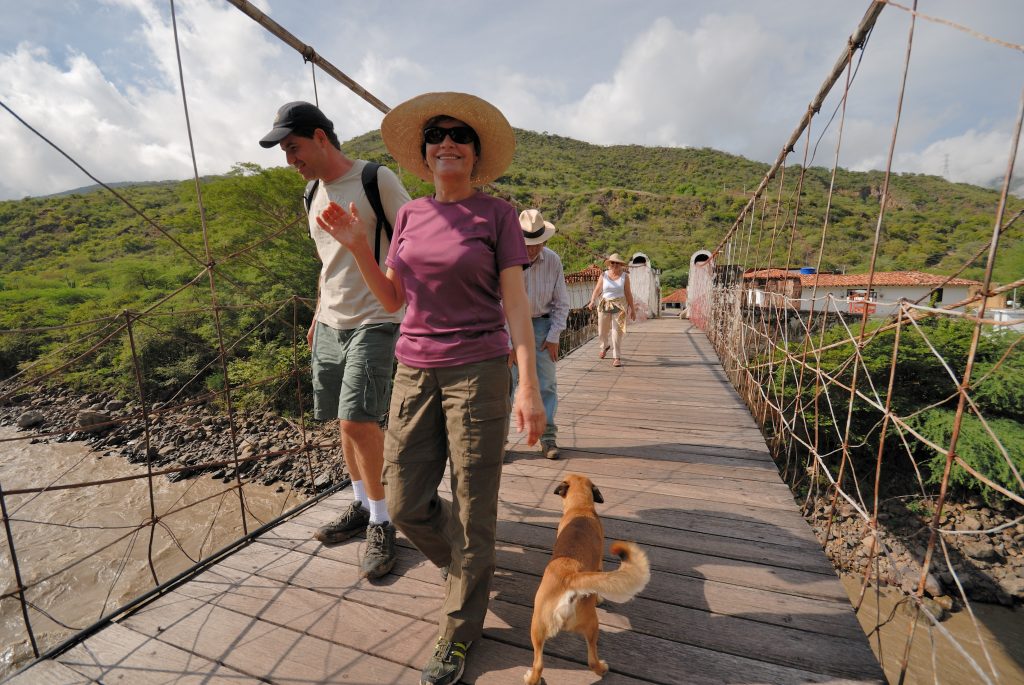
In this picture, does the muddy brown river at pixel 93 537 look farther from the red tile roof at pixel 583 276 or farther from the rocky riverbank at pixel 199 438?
the red tile roof at pixel 583 276

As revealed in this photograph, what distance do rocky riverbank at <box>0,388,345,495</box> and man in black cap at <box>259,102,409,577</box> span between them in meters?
7.82

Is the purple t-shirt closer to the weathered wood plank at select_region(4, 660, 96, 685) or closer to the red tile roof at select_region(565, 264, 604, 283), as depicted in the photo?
the weathered wood plank at select_region(4, 660, 96, 685)

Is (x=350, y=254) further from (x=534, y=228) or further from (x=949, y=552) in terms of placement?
(x=949, y=552)

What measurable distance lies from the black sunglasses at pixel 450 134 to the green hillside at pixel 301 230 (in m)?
1.09

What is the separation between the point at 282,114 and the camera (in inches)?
64.9

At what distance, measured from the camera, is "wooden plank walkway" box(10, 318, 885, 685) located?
1.35 meters

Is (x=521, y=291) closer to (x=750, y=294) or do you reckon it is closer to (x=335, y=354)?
(x=335, y=354)

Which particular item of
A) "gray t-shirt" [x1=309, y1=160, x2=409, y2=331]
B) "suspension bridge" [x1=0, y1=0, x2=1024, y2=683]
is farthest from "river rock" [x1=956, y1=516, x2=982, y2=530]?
"gray t-shirt" [x1=309, y1=160, x2=409, y2=331]

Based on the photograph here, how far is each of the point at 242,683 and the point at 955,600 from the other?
11.0m

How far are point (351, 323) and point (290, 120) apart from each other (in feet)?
2.45

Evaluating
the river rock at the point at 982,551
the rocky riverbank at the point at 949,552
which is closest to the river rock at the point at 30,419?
the rocky riverbank at the point at 949,552

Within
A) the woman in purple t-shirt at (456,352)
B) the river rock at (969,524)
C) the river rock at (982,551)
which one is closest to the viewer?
the woman in purple t-shirt at (456,352)

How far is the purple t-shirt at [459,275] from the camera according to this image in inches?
49.8

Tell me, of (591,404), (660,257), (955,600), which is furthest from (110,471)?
(660,257)
